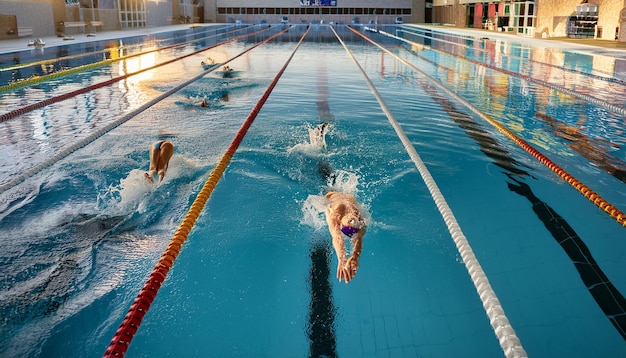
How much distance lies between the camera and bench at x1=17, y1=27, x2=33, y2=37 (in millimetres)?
16172

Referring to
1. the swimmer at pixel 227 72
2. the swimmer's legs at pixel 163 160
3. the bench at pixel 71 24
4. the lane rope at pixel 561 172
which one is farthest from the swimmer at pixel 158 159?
the bench at pixel 71 24

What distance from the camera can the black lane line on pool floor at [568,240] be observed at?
225cm

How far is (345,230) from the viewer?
2.49 m

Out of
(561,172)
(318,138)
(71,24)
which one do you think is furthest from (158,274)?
(71,24)

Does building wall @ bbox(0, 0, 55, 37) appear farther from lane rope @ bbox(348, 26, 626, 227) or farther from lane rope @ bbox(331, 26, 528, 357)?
lane rope @ bbox(331, 26, 528, 357)

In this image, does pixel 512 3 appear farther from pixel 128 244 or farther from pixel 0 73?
pixel 128 244

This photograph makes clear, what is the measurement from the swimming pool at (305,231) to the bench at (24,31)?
12092 millimetres

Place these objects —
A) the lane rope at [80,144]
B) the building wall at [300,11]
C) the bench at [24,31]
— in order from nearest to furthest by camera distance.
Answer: the lane rope at [80,144]
the bench at [24,31]
the building wall at [300,11]

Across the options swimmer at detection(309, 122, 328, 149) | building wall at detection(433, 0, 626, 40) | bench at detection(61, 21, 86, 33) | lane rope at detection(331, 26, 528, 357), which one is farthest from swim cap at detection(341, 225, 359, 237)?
bench at detection(61, 21, 86, 33)

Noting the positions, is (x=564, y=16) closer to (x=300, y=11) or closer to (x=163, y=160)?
(x=163, y=160)

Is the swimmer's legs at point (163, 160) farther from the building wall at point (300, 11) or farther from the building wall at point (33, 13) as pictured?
the building wall at point (300, 11)

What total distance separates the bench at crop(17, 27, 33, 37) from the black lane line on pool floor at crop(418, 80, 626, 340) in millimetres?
16353

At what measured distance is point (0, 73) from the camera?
8477 mm

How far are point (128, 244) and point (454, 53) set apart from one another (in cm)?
1186
